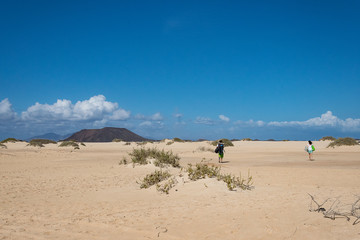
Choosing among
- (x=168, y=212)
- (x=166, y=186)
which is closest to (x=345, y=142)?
(x=166, y=186)

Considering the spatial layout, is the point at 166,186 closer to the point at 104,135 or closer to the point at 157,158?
the point at 157,158

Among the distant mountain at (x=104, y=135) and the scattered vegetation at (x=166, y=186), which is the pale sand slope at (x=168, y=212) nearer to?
the scattered vegetation at (x=166, y=186)

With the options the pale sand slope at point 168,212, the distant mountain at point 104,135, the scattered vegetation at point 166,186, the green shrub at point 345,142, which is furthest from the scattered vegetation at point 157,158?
the distant mountain at point 104,135

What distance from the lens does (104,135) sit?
295 feet

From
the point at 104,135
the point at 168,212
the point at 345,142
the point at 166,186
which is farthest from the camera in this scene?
the point at 104,135

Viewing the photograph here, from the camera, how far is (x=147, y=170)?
16.4 meters

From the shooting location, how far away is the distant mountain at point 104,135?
87062 millimetres

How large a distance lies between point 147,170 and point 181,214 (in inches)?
375

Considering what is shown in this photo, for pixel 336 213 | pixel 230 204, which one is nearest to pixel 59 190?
pixel 230 204

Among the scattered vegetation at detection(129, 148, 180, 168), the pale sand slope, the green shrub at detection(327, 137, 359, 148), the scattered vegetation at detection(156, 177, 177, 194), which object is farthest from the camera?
the green shrub at detection(327, 137, 359, 148)

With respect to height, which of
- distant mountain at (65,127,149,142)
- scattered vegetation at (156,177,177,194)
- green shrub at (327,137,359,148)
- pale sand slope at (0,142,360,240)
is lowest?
pale sand slope at (0,142,360,240)

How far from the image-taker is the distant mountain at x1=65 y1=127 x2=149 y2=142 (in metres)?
87.1

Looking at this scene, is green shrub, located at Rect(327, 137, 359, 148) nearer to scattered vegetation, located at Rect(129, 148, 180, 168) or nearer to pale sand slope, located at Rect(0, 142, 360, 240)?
scattered vegetation, located at Rect(129, 148, 180, 168)

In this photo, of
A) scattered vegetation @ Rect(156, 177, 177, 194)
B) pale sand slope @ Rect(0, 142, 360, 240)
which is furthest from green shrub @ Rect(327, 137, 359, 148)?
scattered vegetation @ Rect(156, 177, 177, 194)
